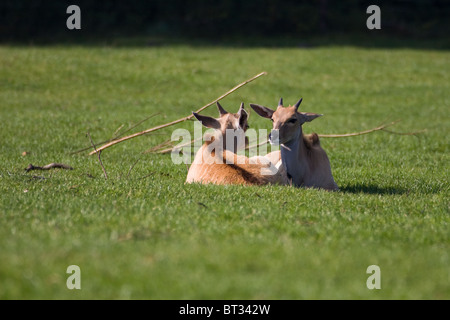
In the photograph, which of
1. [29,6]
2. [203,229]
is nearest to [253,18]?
[29,6]

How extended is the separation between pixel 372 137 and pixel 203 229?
11.7 m

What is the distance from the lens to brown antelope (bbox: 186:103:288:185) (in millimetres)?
10266

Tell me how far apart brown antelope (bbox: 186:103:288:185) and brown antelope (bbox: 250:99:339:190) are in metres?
0.27

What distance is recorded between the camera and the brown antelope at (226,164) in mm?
10266

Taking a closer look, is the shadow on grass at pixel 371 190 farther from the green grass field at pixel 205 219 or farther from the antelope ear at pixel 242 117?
the antelope ear at pixel 242 117

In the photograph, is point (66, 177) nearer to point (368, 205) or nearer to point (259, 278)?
point (368, 205)

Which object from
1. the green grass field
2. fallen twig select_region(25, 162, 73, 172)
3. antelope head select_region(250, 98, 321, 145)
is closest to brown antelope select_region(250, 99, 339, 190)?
antelope head select_region(250, 98, 321, 145)

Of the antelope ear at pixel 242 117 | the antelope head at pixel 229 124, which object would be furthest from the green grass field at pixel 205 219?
the antelope ear at pixel 242 117

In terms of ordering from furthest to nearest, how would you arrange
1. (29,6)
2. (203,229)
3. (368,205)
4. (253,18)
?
1. (253,18)
2. (29,6)
3. (368,205)
4. (203,229)

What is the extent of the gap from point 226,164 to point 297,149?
1230 mm

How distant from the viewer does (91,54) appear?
29.5 m

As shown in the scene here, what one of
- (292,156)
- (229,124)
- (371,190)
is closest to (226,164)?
(229,124)

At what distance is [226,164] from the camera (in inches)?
411

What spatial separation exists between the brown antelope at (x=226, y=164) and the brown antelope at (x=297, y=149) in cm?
27
